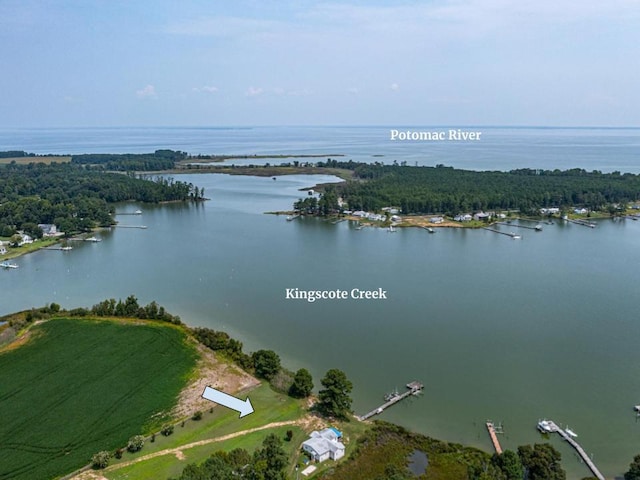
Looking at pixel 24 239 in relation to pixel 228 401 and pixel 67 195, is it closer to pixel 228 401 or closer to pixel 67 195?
pixel 67 195

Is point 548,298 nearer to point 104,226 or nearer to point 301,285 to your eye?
point 301,285

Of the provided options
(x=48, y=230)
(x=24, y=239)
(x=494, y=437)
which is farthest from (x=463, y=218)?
(x=24, y=239)

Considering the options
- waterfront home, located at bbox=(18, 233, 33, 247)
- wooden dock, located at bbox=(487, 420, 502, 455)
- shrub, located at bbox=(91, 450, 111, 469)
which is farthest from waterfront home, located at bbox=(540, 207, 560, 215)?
waterfront home, located at bbox=(18, 233, 33, 247)

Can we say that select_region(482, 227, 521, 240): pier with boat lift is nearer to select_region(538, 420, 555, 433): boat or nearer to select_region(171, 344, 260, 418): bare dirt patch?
select_region(538, 420, 555, 433): boat

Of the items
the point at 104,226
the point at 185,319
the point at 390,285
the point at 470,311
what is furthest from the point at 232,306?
the point at 104,226

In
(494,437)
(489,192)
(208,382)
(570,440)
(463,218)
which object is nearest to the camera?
(570,440)

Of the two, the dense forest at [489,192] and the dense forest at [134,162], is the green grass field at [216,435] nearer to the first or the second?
the dense forest at [489,192]
